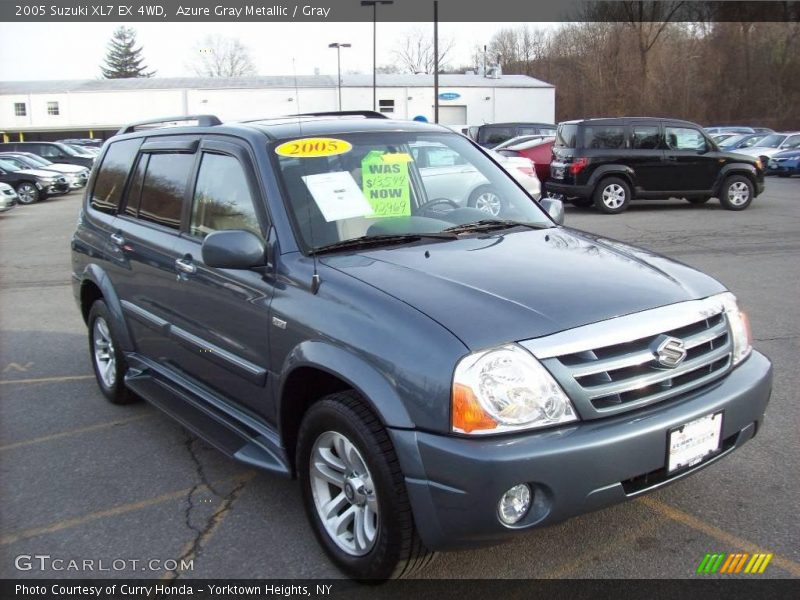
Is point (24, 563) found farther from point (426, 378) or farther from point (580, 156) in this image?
point (580, 156)

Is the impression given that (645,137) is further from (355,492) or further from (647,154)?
(355,492)

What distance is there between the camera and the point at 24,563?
313cm

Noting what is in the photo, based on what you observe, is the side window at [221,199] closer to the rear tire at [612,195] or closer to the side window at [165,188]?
the side window at [165,188]

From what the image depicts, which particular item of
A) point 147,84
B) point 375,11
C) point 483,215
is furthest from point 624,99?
point 483,215

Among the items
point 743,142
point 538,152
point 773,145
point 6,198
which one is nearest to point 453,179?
point 538,152

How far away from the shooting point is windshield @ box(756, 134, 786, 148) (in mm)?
26663

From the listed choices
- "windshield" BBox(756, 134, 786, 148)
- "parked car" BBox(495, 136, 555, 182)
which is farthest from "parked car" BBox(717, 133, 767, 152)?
"parked car" BBox(495, 136, 555, 182)

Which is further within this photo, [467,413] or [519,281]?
[519,281]

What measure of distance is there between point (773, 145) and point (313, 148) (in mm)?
27867

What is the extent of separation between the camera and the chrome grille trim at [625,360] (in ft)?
7.99

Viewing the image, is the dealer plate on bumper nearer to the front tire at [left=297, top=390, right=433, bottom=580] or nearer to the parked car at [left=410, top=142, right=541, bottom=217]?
the front tire at [left=297, top=390, right=433, bottom=580]

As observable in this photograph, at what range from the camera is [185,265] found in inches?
149

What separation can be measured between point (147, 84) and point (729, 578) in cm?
6164
